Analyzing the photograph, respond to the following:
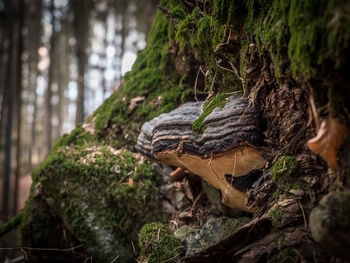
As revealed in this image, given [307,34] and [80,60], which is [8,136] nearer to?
[80,60]

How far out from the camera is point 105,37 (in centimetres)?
1652

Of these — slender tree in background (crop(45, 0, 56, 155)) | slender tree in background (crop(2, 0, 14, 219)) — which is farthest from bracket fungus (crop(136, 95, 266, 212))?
slender tree in background (crop(45, 0, 56, 155))

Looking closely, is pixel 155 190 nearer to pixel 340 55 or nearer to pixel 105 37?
pixel 340 55

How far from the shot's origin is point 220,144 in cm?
191

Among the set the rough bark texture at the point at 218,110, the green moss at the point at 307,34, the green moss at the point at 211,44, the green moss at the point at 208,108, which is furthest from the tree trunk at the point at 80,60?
the green moss at the point at 307,34

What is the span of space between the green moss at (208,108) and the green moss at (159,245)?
3.65 feet

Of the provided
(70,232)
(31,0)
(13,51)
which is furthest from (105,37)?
(70,232)

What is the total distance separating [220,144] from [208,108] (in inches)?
18.4

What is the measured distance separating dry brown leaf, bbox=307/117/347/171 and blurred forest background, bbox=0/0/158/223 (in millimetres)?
3835

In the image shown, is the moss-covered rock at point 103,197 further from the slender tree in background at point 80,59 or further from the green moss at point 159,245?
the slender tree in background at point 80,59

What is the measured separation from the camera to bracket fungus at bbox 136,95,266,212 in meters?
1.88

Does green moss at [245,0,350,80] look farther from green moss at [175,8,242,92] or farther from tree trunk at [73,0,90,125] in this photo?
tree trunk at [73,0,90,125]

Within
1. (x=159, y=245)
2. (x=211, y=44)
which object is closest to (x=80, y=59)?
(x=211, y=44)

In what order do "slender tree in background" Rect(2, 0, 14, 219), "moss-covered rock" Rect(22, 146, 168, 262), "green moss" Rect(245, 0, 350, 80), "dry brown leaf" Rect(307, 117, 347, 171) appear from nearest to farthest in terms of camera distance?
"green moss" Rect(245, 0, 350, 80) → "dry brown leaf" Rect(307, 117, 347, 171) → "moss-covered rock" Rect(22, 146, 168, 262) → "slender tree in background" Rect(2, 0, 14, 219)
